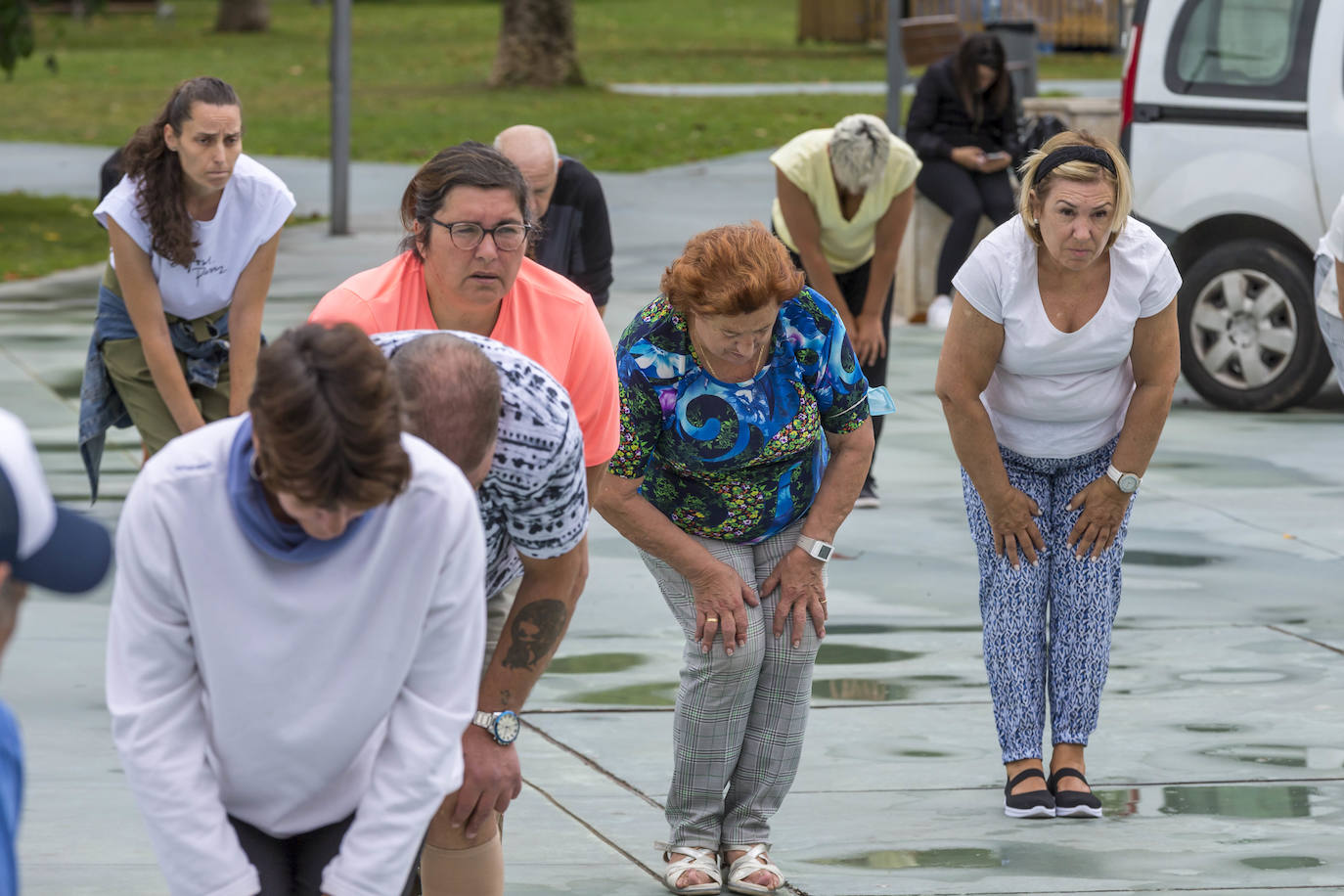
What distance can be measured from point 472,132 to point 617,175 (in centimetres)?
414

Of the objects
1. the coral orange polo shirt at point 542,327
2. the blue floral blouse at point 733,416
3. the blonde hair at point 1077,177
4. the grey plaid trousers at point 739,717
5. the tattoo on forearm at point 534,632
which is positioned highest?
the blonde hair at point 1077,177

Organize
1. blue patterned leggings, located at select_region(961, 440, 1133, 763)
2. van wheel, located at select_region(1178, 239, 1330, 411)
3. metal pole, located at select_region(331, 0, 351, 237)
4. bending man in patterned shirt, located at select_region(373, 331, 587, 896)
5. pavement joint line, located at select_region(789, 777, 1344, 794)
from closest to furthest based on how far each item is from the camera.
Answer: bending man in patterned shirt, located at select_region(373, 331, 587, 896) < blue patterned leggings, located at select_region(961, 440, 1133, 763) < pavement joint line, located at select_region(789, 777, 1344, 794) < van wheel, located at select_region(1178, 239, 1330, 411) < metal pole, located at select_region(331, 0, 351, 237)

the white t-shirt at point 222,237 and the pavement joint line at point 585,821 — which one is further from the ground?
the white t-shirt at point 222,237

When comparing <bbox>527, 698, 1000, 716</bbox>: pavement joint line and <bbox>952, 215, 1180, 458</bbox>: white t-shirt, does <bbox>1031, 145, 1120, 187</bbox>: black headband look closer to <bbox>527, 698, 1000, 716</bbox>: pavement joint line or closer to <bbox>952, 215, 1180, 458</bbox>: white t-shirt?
<bbox>952, 215, 1180, 458</bbox>: white t-shirt

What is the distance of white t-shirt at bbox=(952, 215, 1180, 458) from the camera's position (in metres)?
4.89

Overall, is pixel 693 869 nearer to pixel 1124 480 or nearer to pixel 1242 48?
pixel 1124 480


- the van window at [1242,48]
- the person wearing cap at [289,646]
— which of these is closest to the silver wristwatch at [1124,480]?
the person wearing cap at [289,646]

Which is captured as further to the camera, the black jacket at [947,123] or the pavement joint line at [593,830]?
the black jacket at [947,123]

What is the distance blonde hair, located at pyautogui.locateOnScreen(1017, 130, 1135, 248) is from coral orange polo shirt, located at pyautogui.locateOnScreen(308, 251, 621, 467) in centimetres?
137

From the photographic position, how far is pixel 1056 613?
5211mm

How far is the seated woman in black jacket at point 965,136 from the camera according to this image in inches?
483

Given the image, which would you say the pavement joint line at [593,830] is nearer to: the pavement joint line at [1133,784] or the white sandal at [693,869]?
the white sandal at [693,869]

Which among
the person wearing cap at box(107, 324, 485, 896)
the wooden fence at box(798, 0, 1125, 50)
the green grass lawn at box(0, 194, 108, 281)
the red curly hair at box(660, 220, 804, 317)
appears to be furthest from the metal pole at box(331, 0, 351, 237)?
the wooden fence at box(798, 0, 1125, 50)

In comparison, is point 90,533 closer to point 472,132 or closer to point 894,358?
point 894,358
